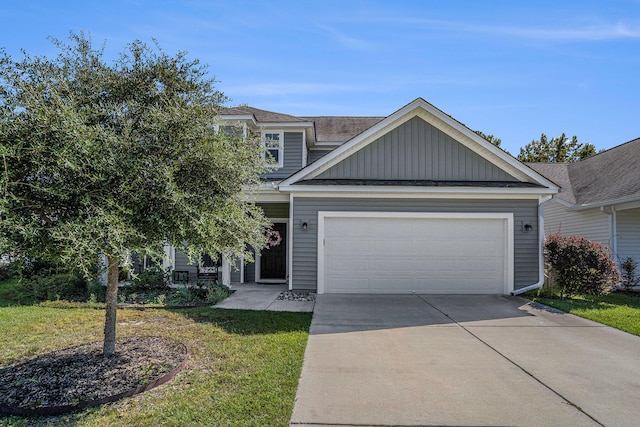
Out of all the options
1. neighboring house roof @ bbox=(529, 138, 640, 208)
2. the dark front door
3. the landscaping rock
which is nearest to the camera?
the landscaping rock

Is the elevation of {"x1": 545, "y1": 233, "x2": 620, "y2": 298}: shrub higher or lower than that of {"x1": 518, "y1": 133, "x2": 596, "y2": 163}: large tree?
lower

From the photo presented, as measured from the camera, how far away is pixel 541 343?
5582mm

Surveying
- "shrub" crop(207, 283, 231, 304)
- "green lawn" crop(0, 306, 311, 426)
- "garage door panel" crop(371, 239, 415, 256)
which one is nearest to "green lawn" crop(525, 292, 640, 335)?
"garage door panel" crop(371, 239, 415, 256)

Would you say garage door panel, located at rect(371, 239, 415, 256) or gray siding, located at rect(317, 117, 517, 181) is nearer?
garage door panel, located at rect(371, 239, 415, 256)

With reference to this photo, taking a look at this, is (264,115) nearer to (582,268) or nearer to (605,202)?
(582,268)

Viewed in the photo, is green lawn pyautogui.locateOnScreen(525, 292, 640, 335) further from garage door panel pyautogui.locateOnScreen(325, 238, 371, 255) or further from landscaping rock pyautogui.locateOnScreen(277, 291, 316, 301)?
landscaping rock pyautogui.locateOnScreen(277, 291, 316, 301)

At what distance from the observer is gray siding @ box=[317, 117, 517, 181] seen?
9.84m

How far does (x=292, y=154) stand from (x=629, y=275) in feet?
36.8

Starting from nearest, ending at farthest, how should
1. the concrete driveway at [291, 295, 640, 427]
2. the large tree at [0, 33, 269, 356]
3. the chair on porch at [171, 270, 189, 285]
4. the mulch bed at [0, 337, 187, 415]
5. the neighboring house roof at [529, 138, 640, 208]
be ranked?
the large tree at [0, 33, 269, 356] < the concrete driveway at [291, 295, 640, 427] < the mulch bed at [0, 337, 187, 415] < the chair on porch at [171, 270, 189, 285] < the neighboring house roof at [529, 138, 640, 208]

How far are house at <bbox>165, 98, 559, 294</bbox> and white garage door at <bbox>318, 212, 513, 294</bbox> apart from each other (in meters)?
0.03

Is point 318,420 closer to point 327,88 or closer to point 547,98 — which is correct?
point 327,88

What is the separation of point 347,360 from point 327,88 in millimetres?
10390

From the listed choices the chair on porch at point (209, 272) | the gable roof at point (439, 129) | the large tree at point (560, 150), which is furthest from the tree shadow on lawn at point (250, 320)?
the large tree at point (560, 150)

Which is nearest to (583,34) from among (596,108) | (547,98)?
(547,98)
